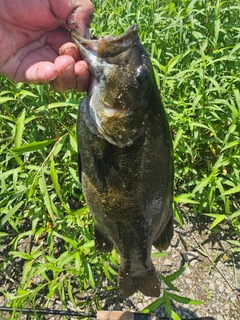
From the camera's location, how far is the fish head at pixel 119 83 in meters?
1.81

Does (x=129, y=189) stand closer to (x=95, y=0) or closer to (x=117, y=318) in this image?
(x=117, y=318)

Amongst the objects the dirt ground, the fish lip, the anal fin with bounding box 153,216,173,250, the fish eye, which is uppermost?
the fish lip

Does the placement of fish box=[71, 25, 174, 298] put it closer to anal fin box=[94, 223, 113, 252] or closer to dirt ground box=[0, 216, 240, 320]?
anal fin box=[94, 223, 113, 252]

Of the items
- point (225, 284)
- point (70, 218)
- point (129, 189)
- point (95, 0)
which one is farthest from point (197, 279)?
point (95, 0)

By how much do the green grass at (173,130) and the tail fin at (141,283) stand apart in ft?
1.20

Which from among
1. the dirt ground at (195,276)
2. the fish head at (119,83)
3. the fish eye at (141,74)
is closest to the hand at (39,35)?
the fish head at (119,83)

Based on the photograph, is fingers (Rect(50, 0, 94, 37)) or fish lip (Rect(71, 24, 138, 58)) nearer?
fish lip (Rect(71, 24, 138, 58))

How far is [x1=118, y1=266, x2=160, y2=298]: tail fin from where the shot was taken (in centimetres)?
256

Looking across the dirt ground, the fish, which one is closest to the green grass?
the dirt ground

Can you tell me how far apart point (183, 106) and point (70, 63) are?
1.91 m

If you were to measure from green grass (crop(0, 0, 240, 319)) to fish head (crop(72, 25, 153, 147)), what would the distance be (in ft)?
4.00

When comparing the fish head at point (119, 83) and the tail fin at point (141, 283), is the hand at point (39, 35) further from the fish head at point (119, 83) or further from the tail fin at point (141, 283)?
the tail fin at point (141, 283)

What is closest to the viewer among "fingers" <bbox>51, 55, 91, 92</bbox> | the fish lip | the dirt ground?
the fish lip

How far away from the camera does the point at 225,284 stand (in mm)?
3602
